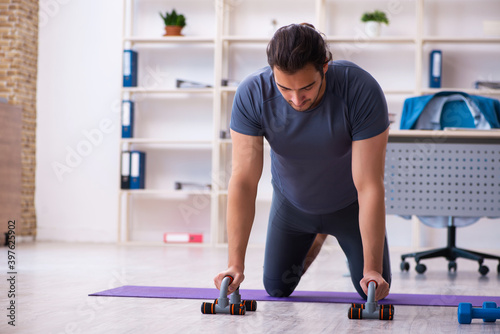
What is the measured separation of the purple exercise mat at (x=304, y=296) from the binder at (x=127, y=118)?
119 inches

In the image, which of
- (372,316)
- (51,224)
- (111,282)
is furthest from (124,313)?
(51,224)

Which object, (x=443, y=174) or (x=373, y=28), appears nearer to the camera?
(x=443, y=174)

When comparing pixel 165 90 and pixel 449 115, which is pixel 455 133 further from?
pixel 165 90

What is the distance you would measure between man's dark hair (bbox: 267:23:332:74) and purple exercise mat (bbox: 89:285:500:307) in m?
0.90

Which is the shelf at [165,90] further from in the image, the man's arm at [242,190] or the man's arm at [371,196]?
the man's arm at [371,196]

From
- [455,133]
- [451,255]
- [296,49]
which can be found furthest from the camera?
[451,255]

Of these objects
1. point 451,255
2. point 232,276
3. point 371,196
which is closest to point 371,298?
point 371,196

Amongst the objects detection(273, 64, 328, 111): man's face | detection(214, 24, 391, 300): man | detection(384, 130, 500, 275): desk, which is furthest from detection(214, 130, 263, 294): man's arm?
detection(384, 130, 500, 275): desk

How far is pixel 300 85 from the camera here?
1.57 metres

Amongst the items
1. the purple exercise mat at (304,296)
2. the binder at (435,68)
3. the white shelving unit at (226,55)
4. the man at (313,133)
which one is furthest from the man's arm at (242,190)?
the binder at (435,68)

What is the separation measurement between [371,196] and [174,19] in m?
3.94

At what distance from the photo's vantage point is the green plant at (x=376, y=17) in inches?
200

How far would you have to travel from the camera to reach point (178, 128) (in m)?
5.51

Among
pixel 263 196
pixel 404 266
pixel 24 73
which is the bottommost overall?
pixel 404 266
